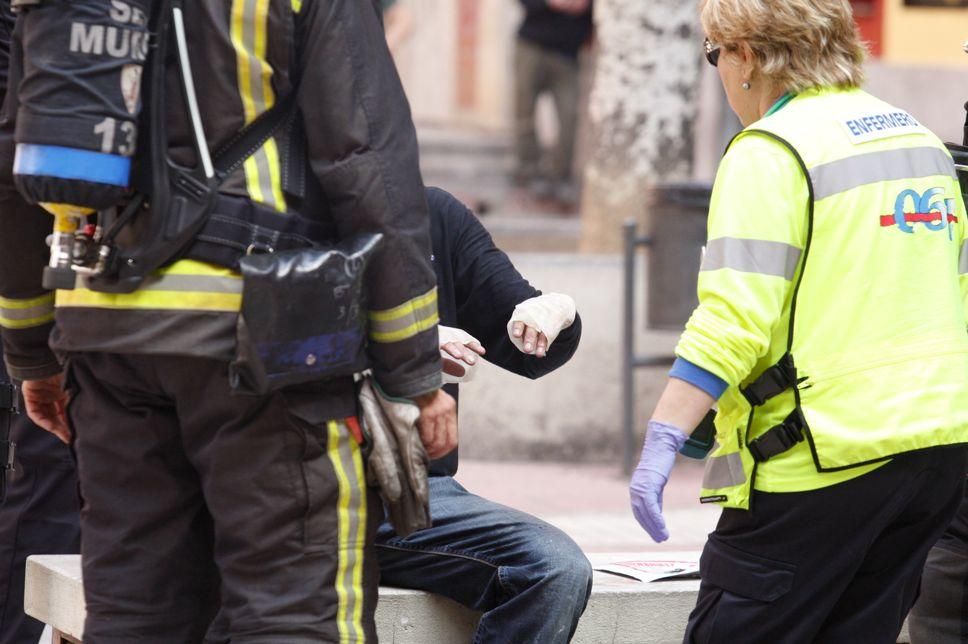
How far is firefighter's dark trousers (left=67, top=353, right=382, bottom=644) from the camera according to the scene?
267 cm

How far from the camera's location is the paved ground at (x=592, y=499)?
612 cm

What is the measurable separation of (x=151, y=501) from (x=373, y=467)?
1.23 feet

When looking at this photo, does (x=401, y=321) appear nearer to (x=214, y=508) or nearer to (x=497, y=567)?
(x=214, y=508)

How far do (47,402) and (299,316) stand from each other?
2.64ft

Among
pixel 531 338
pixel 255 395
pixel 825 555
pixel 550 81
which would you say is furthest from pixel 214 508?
pixel 550 81

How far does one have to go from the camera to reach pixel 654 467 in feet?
9.52

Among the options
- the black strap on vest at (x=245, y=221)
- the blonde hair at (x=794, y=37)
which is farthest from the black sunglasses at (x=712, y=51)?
the black strap on vest at (x=245, y=221)

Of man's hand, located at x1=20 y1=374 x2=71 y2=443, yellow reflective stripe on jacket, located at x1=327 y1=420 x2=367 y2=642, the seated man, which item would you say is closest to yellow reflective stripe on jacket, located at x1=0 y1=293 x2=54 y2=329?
man's hand, located at x1=20 y1=374 x2=71 y2=443

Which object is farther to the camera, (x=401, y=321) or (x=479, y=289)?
(x=479, y=289)

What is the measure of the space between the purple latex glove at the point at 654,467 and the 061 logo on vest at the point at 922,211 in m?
0.52

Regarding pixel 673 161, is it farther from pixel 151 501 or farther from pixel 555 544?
pixel 151 501

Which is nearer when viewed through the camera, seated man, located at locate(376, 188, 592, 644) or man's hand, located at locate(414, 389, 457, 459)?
man's hand, located at locate(414, 389, 457, 459)

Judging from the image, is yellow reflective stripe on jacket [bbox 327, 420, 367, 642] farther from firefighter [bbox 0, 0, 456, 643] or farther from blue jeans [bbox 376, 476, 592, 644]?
blue jeans [bbox 376, 476, 592, 644]

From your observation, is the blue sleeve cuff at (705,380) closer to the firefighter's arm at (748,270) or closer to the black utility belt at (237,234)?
the firefighter's arm at (748,270)
